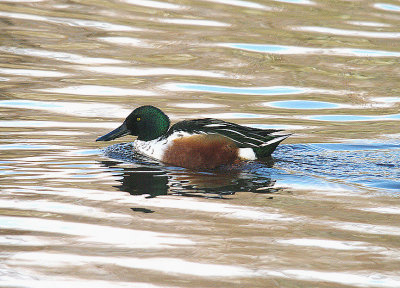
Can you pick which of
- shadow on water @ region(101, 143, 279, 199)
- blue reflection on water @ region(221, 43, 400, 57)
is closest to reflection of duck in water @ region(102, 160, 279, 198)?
shadow on water @ region(101, 143, 279, 199)

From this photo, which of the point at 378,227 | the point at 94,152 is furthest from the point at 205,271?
the point at 94,152

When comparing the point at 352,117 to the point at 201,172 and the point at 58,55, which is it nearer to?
Answer: the point at 201,172

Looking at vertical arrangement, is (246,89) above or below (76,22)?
below

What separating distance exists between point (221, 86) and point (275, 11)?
13.9 ft

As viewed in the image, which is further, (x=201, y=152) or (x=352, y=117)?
(x=352, y=117)

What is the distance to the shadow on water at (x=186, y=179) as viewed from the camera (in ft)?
23.2

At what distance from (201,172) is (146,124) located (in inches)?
52.0

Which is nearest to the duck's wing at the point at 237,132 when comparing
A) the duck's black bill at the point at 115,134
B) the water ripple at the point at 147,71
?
the duck's black bill at the point at 115,134

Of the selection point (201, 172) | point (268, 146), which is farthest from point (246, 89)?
point (201, 172)

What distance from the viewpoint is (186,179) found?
299 inches

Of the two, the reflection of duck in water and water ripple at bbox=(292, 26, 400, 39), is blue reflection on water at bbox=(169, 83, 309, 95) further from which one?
the reflection of duck in water

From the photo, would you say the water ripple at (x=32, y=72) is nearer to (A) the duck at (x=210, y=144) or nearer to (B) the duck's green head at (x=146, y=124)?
(B) the duck's green head at (x=146, y=124)

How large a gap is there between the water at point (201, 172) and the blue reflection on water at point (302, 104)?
3 cm

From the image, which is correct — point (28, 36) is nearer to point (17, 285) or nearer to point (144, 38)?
point (144, 38)
